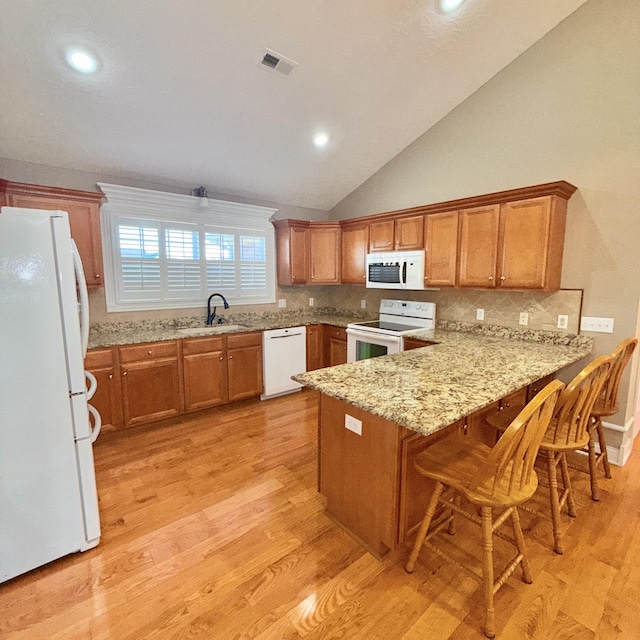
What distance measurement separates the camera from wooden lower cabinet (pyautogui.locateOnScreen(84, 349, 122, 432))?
2.97 meters

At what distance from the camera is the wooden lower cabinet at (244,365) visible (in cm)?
376

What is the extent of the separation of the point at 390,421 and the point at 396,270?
246cm

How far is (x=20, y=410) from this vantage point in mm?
1638

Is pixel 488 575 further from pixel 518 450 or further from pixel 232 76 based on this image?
pixel 232 76

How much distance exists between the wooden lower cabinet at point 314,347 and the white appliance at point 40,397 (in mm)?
2790

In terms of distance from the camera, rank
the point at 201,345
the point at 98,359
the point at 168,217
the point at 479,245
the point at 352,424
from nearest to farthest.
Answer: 1. the point at 352,424
2. the point at 98,359
3. the point at 479,245
4. the point at 201,345
5. the point at 168,217

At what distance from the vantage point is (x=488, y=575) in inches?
56.8

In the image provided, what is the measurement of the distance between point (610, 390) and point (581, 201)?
1484mm

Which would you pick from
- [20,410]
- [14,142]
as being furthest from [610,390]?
[14,142]

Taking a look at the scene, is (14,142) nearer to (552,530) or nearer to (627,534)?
(552,530)

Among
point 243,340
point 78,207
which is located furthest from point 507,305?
point 78,207

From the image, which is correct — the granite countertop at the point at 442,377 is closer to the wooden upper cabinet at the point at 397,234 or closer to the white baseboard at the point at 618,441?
the white baseboard at the point at 618,441

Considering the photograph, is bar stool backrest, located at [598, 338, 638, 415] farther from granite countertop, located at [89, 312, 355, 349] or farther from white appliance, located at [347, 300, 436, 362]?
granite countertop, located at [89, 312, 355, 349]

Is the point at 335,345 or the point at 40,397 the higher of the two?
the point at 40,397
